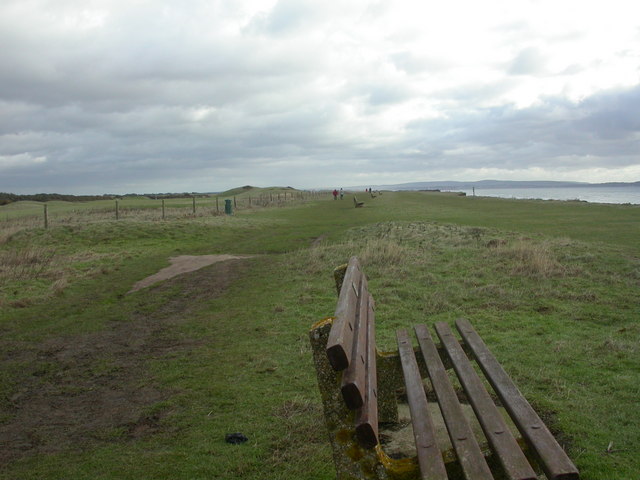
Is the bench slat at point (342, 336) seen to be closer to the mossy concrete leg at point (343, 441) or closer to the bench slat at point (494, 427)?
the mossy concrete leg at point (343, 441)

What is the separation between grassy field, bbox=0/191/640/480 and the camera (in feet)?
13.7

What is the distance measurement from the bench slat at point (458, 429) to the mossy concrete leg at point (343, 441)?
36 cm

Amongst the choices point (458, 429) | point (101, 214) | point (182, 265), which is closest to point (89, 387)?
point (458, 429)

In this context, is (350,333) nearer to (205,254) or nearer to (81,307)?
(81,307)

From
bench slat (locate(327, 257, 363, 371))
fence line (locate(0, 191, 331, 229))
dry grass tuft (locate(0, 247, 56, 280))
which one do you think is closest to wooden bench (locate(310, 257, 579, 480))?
bench slat (locate(327, 257, 363, 371))

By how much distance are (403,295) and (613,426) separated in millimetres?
5280

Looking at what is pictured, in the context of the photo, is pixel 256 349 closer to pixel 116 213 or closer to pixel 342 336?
pixel 342 336

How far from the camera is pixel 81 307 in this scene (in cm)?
1030

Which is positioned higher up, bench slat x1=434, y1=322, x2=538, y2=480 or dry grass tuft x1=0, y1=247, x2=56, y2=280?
bench slat x1=434, y1=322, x2=538, y2=480

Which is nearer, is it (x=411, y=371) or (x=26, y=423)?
(x=411, y=371)

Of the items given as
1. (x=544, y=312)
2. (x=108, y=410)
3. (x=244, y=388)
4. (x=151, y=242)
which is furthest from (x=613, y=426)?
(x=151, y=242)

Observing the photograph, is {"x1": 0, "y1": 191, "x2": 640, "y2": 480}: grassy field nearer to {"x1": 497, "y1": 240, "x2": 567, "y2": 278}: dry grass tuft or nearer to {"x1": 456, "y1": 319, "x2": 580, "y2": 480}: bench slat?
{"x1": 497, "y1": 240, "x2": 567, "y2": 278}: dry grass tuft

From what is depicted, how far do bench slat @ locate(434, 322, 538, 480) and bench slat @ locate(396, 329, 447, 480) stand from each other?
0.25 m

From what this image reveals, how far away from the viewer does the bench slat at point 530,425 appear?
2180mm
